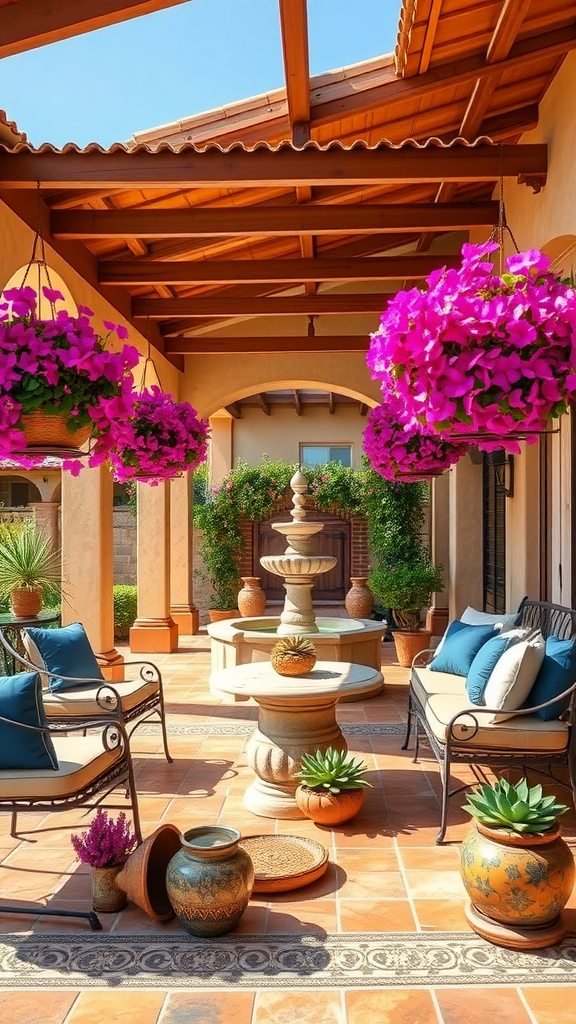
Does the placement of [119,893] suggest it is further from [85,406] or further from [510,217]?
[510,217]

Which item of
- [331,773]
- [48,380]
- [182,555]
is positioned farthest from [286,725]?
[182,555]

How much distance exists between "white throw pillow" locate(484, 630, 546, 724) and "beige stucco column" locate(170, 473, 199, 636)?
25.3ft

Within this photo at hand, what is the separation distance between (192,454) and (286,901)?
3.51 metres

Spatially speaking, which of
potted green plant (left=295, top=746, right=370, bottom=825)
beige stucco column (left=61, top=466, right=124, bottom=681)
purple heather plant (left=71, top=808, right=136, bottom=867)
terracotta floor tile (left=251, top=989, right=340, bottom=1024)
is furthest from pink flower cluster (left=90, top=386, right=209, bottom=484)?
terracotta floor tile (left=251, top=989, right=340, bottom=1024)

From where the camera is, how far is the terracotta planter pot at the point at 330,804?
4.19 meters

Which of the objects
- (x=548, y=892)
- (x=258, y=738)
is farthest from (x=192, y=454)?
(x=548, y=892)

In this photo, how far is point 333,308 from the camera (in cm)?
851

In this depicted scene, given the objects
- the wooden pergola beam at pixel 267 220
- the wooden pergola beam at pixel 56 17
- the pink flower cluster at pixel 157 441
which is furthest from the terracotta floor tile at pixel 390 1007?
the wooden pergola beam at pixel 267 220

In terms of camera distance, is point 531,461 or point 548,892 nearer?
point 548,892

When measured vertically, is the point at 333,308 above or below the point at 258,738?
above

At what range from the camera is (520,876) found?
9.73ft

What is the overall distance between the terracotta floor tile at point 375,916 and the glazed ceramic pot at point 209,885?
0.41 meters

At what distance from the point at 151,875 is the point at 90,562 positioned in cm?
442

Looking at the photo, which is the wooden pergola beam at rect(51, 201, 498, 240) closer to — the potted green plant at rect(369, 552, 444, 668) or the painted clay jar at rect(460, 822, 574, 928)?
the potted green plant at rect(369, 552, 444, 668)
